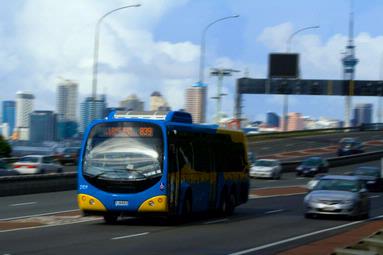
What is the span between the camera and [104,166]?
21859 mm

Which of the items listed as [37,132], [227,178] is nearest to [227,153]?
[227,178]

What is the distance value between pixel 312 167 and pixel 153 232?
43.8 metres

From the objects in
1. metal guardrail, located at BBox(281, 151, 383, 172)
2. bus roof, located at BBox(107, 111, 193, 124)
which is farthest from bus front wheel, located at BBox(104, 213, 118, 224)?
metal guardrail, located at BBox(281, 151, 383, 172)

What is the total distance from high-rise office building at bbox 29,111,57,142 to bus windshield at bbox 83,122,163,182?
5664cm

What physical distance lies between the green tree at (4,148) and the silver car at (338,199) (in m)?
44.3

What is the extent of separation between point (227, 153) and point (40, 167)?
2712 cm

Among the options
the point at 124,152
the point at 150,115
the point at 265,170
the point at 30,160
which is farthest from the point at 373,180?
the point at 124,152

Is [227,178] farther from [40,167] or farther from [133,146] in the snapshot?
[40,167]

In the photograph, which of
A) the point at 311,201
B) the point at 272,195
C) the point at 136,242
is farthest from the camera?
the point at 272,195

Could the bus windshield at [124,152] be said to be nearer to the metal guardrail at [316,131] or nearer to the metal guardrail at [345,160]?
the metal guardrail at [345,160]

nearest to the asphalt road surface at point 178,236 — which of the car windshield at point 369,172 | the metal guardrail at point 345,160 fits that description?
the car windshield at point 369,172

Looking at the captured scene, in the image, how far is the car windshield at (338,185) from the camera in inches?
1051

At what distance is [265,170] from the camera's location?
58.3 metres

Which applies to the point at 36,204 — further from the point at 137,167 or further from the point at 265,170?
the point at 265,170
